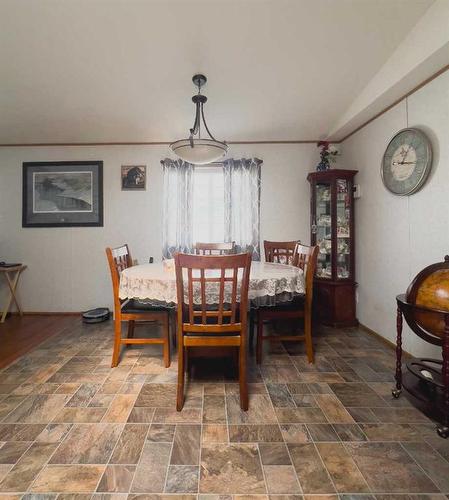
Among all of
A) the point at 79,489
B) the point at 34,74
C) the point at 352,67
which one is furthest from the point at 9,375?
the point at 352,67

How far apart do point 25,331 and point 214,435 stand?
270cm

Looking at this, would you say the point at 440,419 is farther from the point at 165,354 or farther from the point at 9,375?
the point at 9,375

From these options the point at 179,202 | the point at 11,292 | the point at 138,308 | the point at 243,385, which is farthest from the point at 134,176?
the point at 243,385

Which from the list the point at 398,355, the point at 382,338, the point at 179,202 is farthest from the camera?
the point at 179,202

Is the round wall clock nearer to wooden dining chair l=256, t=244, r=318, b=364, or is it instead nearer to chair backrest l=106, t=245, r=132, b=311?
wooden dining chair l=256, t=244, r=318, b=364

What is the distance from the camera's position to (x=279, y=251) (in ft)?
10.5

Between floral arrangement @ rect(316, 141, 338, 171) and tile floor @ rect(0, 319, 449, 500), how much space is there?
2.22 metres

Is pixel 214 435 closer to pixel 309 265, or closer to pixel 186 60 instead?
pixel 309 265

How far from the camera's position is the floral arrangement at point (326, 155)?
3.30 meters

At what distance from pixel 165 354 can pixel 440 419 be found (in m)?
1.78

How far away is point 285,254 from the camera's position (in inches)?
120

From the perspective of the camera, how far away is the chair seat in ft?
7.13

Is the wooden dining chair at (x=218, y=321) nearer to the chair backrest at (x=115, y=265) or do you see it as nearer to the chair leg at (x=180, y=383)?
the chair leg at (x=180, y=383)

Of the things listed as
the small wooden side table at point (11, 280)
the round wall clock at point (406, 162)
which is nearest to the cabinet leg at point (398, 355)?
the round wall clock at point (406, 162)
